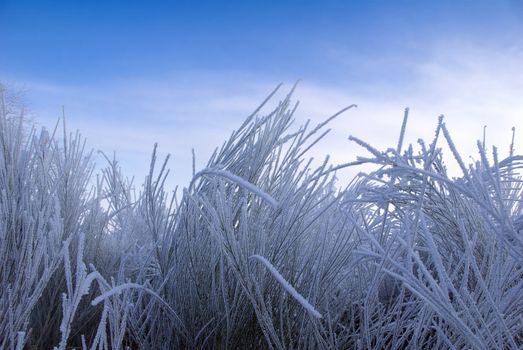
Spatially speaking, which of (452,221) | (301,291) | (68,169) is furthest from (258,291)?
(68,169)

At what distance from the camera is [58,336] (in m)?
1.93

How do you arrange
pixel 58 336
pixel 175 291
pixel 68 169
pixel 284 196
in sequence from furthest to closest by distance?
pixel 68 169
pixel 58 336
pixel 175 291
pixel 284 196

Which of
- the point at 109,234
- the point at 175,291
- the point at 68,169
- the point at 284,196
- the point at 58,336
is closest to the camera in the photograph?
the point at 284,196

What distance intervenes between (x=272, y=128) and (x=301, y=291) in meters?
0.50

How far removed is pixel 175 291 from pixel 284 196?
0.43 meters

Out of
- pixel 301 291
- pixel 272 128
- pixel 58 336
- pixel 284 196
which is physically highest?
pixel 272 128

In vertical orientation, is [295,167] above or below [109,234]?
above

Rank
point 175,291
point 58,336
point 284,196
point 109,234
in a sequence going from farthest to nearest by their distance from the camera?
1. point 109,234
2. point 58,336
3. point 175,291
4. point 284,196

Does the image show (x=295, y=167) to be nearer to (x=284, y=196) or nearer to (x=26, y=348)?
(x=284, y=196)

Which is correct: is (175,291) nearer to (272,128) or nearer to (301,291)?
(301,291)

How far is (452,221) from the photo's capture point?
1.59m

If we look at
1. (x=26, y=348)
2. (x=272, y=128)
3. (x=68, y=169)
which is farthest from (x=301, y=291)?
(x=68, y=169)

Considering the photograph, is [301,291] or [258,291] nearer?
[258,291]

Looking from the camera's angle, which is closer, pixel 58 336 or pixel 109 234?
pixel 58 336
